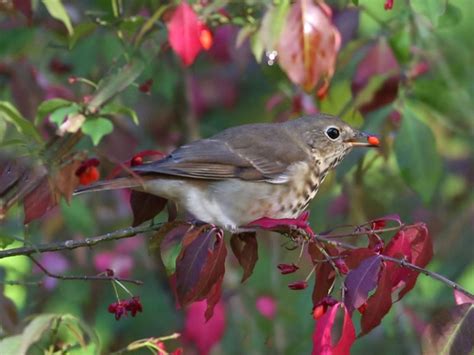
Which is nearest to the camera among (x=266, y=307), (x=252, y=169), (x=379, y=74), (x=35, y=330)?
(x=35, y=330)

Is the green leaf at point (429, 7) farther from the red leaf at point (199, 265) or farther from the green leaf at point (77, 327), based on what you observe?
the green leaf at point (77, 327)

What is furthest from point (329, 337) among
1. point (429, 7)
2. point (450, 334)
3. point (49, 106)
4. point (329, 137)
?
point (329, 137)

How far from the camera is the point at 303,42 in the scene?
3396mm

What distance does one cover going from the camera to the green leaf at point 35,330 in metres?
2.86

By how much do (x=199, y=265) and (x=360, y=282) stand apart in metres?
0.43

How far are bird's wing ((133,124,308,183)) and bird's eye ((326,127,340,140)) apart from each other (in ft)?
0.44

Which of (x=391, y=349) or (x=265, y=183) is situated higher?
(x=265, y=183)

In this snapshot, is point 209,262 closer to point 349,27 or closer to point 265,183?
point 265,183

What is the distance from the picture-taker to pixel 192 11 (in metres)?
3.62

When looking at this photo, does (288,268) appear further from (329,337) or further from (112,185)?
(112,185)

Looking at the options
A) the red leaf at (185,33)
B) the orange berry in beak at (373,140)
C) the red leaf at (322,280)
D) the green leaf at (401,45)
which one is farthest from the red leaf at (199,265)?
the green leaf at (401,45)

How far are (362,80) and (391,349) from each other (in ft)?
7.60

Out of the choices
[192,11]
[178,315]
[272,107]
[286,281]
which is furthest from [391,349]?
[192,11]

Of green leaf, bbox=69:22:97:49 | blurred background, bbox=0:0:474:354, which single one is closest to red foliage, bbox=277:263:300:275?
blurred background, bbox=0:0:474:354
